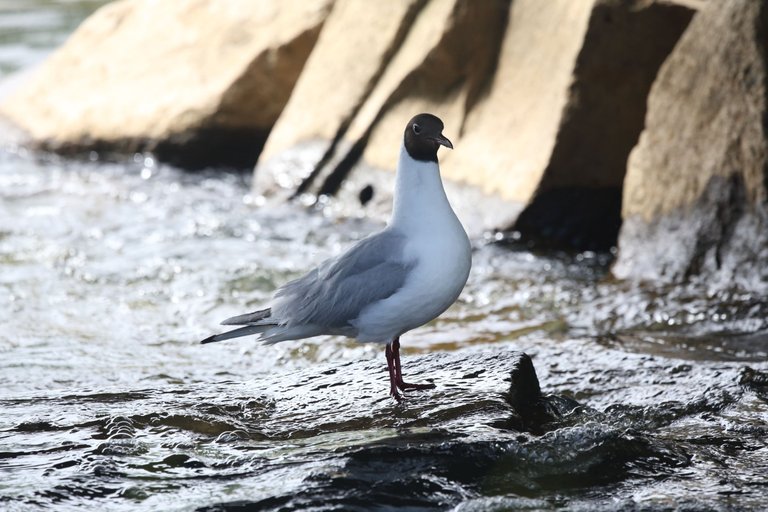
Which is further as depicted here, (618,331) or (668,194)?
(668,194)

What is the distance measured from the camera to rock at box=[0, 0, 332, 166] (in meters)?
9.91

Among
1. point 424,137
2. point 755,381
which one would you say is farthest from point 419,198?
point 755,381

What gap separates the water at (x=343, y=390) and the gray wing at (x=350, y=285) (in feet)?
1.12

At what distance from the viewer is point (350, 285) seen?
4.20 meters

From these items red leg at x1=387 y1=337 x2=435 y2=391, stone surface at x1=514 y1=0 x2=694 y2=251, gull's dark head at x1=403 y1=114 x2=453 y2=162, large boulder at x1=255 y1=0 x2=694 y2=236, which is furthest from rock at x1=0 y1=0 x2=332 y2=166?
red leg at x1=387 y1=337 x2=435 y2=391

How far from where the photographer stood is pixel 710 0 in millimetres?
6922

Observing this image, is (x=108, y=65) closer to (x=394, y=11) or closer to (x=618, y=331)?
(x=394, y=11)

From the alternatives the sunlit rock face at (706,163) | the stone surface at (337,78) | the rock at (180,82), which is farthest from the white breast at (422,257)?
the rock at (180,82)

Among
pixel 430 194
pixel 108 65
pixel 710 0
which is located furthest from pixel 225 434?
Answer: pixel 108 65

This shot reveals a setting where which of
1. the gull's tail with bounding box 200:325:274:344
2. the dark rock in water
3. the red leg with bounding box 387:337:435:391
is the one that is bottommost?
the dark rock in water

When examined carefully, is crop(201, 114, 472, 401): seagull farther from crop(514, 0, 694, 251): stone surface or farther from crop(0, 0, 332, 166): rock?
crop(0, 0, 332, 166): rock

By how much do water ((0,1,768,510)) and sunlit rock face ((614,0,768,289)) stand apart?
0.24 m

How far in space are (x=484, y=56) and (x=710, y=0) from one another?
183cm

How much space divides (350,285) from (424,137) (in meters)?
0.61
